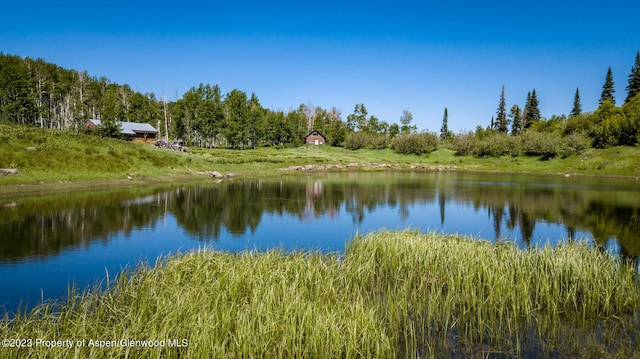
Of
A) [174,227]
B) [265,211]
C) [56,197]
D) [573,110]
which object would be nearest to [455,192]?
[265,211]

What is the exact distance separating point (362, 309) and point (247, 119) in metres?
111

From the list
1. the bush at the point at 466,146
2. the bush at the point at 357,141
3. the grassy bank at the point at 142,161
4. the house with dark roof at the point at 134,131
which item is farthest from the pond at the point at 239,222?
the bush at the point at 357,141

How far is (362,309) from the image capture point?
9.02 m

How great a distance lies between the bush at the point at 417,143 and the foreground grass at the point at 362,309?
100 meters

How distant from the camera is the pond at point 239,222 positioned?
16.2 m

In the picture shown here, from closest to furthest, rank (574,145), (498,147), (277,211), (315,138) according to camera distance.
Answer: (277,211) < (574,145) < (498,147) < (315,138)

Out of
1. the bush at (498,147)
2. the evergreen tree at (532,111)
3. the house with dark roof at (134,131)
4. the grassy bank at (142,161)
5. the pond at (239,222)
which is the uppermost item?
the evergreen tree at (532,111)

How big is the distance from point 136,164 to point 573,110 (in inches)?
5302

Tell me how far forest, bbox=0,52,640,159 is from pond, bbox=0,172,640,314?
54.9 meters

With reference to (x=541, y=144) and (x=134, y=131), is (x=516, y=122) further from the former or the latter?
(x=134, y=131)

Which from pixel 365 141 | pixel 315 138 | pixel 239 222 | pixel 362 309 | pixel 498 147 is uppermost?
pixel 315 138

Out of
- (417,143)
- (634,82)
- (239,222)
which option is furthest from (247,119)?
(634,82)

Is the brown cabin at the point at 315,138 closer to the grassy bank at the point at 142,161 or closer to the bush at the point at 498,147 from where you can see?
the grassy bank at the point at 142,161

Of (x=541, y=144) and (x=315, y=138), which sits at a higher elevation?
(x=315, y=138)
